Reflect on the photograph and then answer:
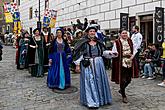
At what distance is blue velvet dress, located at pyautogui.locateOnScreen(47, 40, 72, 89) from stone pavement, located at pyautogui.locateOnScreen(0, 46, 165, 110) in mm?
305

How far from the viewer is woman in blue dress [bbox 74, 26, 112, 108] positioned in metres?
5.95

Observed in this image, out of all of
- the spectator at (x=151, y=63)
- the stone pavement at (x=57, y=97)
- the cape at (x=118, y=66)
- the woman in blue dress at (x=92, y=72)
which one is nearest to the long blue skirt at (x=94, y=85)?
the woman in blue dress at (x=92, y=72)

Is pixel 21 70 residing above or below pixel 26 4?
below

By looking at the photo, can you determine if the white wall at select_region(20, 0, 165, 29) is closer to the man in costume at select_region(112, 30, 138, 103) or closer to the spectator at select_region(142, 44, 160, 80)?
the spectator at select_region(142, 44, 160, 80)

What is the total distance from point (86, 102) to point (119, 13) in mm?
8435

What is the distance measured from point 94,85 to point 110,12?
29.8 ft

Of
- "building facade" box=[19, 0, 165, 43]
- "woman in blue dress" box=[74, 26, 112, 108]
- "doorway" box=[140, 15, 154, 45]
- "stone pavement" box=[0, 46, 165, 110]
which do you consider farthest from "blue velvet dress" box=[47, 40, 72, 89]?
"doorway" box=[140, 15, 154, 45]

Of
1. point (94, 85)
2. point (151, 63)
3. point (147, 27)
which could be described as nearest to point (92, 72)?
point (94, 85)

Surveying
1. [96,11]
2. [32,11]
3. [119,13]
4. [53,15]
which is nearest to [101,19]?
[96,11]

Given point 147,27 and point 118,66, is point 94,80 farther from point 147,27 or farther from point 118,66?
point 147,27

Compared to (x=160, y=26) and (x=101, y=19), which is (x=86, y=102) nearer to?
(x=160, y=26)

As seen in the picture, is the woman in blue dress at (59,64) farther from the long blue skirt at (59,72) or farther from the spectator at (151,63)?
the spectator at (151,63)

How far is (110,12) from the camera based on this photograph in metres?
14.5

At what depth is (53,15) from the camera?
19625 millimetres
